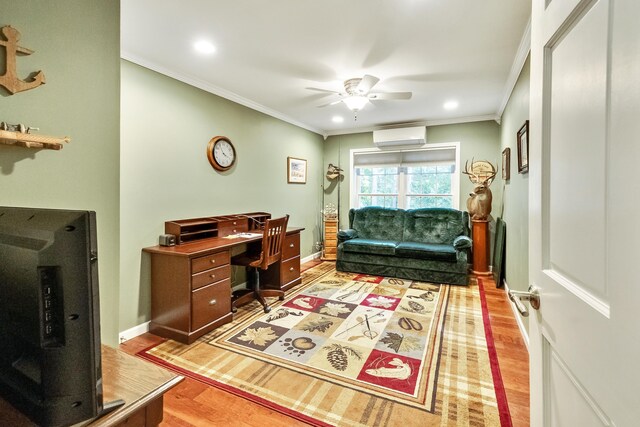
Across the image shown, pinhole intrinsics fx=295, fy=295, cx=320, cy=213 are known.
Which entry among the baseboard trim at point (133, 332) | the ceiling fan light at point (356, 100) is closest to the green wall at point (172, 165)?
the baseboard trim at point (133, 332)

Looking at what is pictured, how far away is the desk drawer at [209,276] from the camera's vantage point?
2547 mm

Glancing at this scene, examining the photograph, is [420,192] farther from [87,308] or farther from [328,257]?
[87,308]

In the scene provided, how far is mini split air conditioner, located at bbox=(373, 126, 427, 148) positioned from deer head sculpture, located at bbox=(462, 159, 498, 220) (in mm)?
882

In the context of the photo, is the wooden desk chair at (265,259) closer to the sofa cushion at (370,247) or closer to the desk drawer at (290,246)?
the desk drawer at (290,246)

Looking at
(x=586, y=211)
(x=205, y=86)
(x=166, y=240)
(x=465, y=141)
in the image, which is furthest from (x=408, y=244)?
(x=586, y=211)

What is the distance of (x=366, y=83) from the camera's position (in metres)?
2.88

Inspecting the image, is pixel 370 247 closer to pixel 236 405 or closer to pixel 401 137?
pixel 401 137

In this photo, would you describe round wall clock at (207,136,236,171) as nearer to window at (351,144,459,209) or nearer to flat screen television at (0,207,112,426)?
window at (351,144,459,209)

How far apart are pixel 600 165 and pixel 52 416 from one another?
1174 millimetres

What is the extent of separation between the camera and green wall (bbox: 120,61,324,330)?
2.60 metres

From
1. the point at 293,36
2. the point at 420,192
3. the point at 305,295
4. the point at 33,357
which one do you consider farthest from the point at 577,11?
the point at 420,192

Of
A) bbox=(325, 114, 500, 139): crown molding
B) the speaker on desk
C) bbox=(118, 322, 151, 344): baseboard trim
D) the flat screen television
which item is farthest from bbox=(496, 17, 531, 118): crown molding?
bbox=(118, 322, 151, 344): baseboard trim

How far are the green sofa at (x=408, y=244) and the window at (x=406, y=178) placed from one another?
1.55ft

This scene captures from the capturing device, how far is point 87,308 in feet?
1.85
